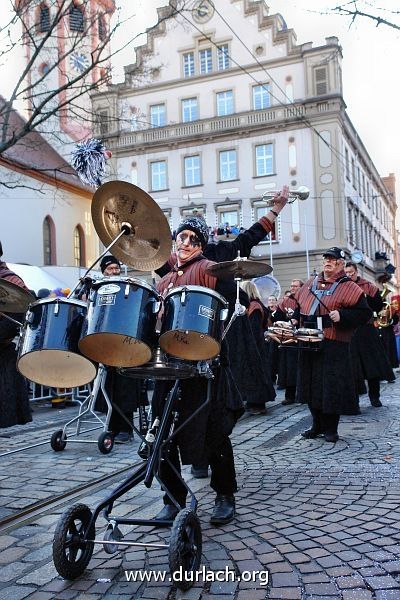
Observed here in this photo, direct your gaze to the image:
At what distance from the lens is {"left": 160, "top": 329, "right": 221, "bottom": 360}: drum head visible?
10.1 feet

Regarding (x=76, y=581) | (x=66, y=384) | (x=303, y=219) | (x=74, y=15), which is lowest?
(x=76, y=581)

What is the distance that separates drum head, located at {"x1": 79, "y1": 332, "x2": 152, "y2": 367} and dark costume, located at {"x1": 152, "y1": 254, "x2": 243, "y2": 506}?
21.4 inches

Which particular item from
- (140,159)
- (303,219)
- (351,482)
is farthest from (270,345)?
(140,159)

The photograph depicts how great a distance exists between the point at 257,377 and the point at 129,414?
149 cm

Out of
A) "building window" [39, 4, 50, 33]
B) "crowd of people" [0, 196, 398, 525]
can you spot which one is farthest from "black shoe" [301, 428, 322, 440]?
"building window" [39, 4, 50, 33]

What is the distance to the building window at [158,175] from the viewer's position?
120ft

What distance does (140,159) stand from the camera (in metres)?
37.2

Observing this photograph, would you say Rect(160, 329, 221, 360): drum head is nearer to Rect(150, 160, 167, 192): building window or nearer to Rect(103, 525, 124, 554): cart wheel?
Rect(103, 525, 124, 554): cart wheel

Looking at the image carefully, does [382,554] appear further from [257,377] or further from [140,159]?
[140,159]

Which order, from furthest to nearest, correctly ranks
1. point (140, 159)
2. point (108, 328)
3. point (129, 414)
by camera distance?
1. point (140, 159)
2. point (129, 414)
3. point (108, 328)

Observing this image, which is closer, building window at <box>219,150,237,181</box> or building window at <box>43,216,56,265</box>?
building window at <box>43,216,56,265</box>

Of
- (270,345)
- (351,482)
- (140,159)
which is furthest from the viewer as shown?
(140,159)

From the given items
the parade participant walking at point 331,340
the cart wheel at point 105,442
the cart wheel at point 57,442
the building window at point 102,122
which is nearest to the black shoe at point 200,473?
the cart wheel at point 105,442

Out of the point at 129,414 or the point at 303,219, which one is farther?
the point at 303,219
